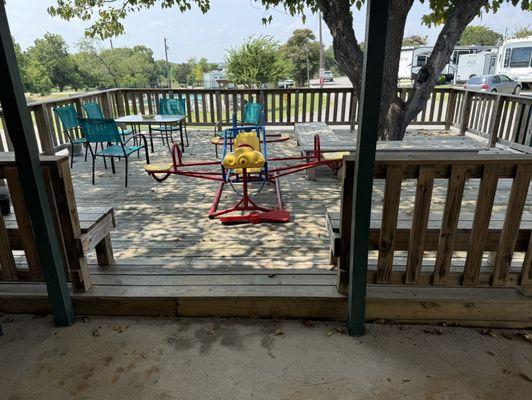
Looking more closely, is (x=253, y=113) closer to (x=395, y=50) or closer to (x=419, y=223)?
→ (x=395, y=50)

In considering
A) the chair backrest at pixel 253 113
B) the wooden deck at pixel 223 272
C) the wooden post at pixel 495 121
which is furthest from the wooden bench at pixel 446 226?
the wooden post at pixel 495 121

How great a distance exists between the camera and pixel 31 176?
1754 mm

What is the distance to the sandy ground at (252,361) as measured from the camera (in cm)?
165

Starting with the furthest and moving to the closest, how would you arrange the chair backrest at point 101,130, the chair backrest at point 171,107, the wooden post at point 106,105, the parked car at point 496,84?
the parked car at point 496,84
the wooden post at point 106,105
the chair backrest at point 171,107
the chair backrest at point 101,130

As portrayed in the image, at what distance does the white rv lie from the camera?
19.2 metres

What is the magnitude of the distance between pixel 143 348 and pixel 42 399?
1.51ft

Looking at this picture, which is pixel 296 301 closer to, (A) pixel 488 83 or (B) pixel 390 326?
(B) pixel 390 326

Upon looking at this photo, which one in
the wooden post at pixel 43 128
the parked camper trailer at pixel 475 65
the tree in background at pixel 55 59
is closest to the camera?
the wooden post at pixel 43 128

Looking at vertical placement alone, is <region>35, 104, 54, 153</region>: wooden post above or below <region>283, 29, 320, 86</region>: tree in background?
below

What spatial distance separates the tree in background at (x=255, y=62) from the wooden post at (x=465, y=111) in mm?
11303

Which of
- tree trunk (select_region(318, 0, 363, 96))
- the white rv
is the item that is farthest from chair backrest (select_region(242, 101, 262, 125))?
the white rv

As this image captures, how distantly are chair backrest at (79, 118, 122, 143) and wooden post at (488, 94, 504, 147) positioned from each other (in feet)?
18.8

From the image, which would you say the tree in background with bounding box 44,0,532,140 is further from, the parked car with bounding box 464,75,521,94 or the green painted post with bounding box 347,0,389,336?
the parked car with bounding box 464,75,521,94

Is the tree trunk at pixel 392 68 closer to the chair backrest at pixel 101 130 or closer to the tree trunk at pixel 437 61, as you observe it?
the tree trunk at pixel 437 61
